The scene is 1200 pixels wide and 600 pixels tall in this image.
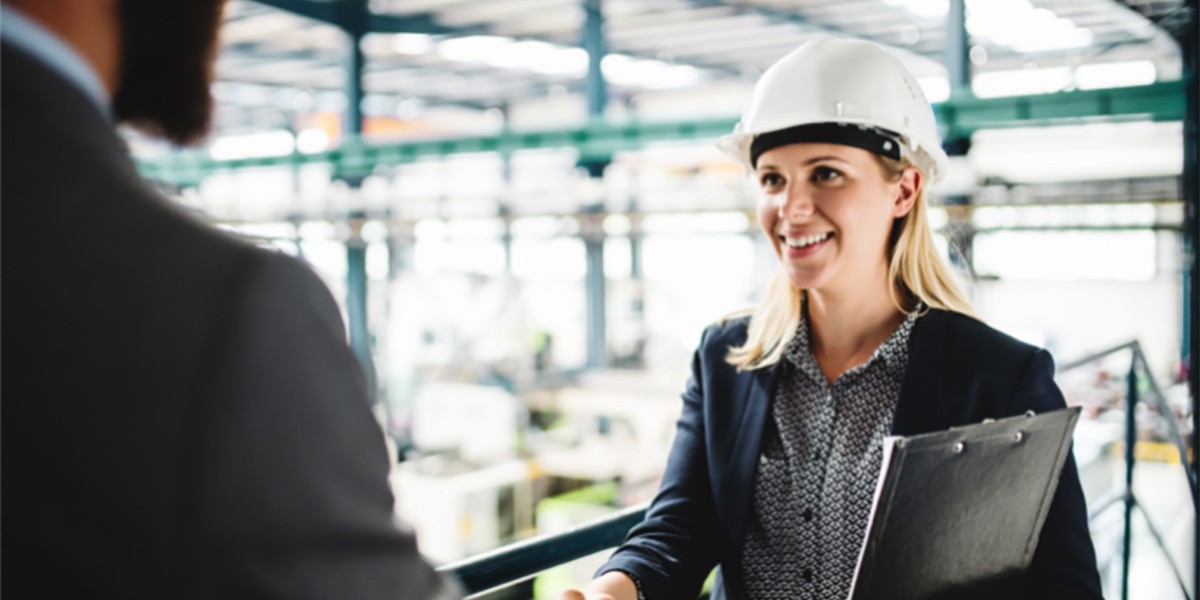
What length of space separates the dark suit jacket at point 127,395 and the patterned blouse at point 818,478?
1056mm

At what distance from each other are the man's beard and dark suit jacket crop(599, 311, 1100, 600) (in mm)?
1026

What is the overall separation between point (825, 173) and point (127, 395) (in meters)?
1.27

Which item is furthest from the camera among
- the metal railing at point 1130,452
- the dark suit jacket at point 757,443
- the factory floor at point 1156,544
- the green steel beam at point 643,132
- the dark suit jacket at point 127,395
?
the green steel beam at point 643,132


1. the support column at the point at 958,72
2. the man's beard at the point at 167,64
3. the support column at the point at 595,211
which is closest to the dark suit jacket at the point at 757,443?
the man's beard at the point at 167,64

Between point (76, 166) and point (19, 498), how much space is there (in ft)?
0.55

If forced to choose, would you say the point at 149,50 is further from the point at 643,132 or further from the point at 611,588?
the point at 643,132

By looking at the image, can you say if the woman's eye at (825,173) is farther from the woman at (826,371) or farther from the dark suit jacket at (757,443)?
the dark suit jacket at (757,443)

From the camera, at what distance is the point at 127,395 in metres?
0.49

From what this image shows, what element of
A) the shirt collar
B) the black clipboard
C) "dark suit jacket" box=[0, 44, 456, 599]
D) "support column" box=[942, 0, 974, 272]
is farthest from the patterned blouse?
"support column" box=[942, 0, 974, 272]

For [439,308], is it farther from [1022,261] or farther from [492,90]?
[1022,261]

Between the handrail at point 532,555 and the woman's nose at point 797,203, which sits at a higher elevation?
the woman's nose at point 797,203

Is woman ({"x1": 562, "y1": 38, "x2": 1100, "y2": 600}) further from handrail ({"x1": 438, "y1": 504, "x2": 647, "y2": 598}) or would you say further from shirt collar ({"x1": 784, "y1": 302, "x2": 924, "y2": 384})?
handrail ({"x1": 438, "y1": 504, "x2": 647, "y2": 598})

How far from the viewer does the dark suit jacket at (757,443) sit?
1363 millimetres

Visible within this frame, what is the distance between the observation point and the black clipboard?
1.15m
